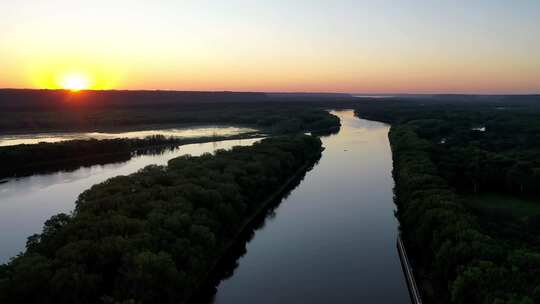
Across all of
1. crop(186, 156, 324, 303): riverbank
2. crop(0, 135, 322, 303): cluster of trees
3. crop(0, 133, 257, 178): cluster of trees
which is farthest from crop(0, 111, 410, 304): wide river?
crop(0, 133, 257, 178): cluster of trees

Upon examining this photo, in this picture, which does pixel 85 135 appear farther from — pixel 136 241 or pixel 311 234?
pixel 136 241

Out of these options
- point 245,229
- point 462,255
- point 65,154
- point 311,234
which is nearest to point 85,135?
point 65,154

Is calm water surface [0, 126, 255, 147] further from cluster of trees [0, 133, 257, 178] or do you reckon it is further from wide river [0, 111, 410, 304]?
wide river [0, 111, 410, 304]

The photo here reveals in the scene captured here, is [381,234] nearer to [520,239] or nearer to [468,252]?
[520,239]

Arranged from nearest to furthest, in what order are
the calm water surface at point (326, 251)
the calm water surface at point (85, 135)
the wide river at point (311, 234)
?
the calm water surface at point (326, 251) < the wide river at point (311, 234) < the calm water surface at point (85, 135)

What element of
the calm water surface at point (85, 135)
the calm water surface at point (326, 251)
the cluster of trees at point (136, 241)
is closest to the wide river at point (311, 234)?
the calm water surface at point (326, 251)

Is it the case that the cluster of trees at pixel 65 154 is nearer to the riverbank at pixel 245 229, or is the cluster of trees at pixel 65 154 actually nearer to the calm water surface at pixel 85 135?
the calm water surface at pixel 85 135

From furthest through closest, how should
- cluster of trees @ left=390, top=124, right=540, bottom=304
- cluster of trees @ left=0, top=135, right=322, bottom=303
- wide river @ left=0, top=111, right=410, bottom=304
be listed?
wide river @ left=0, top=111, right=410, bottom=304 → cluster of trees @ left=0, top=135, right=322, bottom=303 → cluster of trees @ left=390, top=124, right=540, bottom=304
